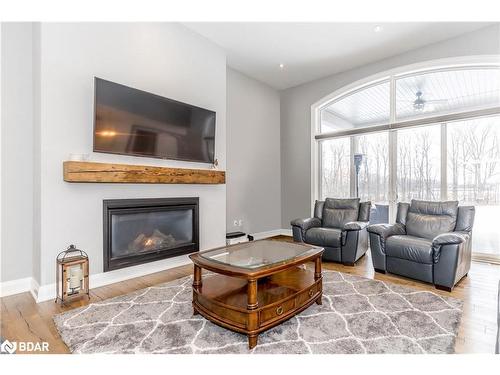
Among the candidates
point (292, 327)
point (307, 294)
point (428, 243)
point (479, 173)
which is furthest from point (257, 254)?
point (479, 173)

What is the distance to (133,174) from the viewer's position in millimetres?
3039

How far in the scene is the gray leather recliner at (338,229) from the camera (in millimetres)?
3680

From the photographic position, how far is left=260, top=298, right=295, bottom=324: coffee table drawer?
185 cm

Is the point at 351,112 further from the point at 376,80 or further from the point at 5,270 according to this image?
the point at 5,270

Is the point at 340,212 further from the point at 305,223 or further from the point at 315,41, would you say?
the point at 315,41

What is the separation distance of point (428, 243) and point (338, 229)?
121cm

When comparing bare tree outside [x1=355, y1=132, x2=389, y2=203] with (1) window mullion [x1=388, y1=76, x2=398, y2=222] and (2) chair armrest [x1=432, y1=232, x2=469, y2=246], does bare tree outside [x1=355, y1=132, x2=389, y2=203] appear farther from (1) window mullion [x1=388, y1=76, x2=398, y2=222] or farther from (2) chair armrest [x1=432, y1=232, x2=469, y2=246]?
(2) chair armrest [x1=432, y1=232, x2=469, y2=246]

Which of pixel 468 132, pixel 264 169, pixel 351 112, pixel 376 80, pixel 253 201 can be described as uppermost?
pixel 376 80

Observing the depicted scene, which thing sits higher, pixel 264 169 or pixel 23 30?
pixel 23 30

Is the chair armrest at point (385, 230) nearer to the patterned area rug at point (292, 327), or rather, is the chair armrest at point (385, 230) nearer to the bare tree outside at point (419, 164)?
the patterned area rug at point (292, 327)
